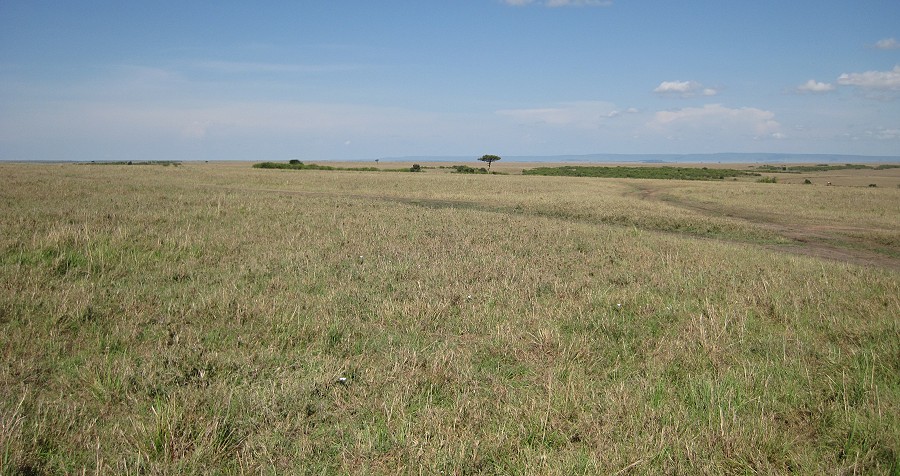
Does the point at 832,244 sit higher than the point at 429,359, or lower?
lower

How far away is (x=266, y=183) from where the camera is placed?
152ft

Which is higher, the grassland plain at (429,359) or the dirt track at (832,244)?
the grassland plain at (429,359)

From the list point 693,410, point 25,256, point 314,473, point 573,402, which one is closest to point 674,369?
point 693,410

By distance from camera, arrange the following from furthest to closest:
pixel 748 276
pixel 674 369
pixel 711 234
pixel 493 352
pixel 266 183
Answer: pixel 266 183
pixel 711 234
pixel 748 276
pixel 493 352
pixel 674 369

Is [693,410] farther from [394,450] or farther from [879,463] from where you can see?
[394,450]

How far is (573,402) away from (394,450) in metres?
1.79

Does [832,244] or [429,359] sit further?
[832,244]

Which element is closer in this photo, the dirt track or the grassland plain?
the grassland plain

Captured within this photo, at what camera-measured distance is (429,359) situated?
584 centimetres

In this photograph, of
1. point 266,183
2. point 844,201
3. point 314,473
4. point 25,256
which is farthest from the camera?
point 266,183

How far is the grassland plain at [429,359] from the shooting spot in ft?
13.4

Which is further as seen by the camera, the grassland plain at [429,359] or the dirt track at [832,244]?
the dirt track at [832,244]

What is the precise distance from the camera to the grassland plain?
4.08 meters

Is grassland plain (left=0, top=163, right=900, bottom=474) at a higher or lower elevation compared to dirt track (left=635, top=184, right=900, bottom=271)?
higher
